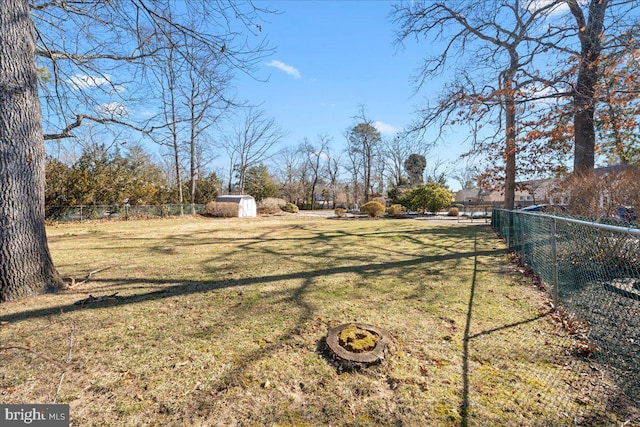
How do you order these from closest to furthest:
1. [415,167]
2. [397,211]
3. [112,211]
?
1. [112,211]
2. [397,211]
3. [415,167]

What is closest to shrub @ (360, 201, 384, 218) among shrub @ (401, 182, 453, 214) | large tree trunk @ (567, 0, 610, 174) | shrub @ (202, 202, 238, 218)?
shrub @ (401, 182, 453, 214)

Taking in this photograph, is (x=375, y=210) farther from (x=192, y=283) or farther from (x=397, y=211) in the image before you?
(x=192, y=283)

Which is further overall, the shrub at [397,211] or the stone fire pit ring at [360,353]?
the shrub at [397,211]

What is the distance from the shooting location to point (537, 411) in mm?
1714

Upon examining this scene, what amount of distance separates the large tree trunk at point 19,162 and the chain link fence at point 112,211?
14.8m

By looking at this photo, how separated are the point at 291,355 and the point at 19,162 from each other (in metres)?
3.94

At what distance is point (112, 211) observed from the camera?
17.1 m

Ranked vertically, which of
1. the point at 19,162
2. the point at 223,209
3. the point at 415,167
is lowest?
the point at 223,209

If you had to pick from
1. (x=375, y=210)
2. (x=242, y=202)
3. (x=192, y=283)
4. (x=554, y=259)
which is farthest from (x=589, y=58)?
(x=242, y=202)

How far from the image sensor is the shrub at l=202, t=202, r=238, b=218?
21547 millimetres

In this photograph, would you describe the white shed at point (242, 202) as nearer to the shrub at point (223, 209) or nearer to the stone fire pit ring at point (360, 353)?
the shrub at point (223, 209)

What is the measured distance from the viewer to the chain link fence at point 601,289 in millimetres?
2068

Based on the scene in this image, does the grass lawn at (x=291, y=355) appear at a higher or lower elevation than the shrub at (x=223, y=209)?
lower

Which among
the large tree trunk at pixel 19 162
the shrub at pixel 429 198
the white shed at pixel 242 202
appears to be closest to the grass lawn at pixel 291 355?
the large tree trunk at pixel 19 162
